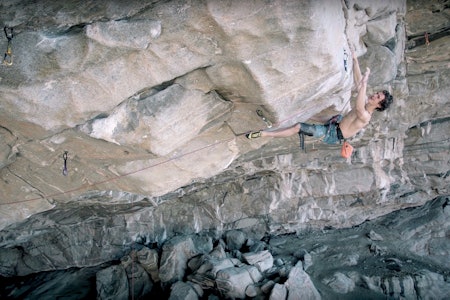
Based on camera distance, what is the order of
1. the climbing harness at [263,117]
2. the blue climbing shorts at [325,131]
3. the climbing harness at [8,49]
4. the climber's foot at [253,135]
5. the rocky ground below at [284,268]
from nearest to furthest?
1. the climbing harness at [8,49]
2. the climbing harness at [263,117]
3. the climber's foot at [253,135]
4. the blue climbing shorts at [325,131]
5. the rocky ground below at [284,268]

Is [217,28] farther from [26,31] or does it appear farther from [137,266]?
[137,266]

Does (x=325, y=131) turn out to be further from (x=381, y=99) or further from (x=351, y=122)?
(x=381, y=99)

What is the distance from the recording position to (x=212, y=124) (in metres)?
5.57

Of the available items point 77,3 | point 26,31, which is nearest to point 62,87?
point 26,31

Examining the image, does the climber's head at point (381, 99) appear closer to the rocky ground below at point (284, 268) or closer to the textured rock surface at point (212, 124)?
the textured rock surface at point (212, 124)

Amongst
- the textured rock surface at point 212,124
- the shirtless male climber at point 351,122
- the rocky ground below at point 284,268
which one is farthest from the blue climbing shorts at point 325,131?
the rocky ground below at point 284,268

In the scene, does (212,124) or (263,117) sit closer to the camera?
(263,117)

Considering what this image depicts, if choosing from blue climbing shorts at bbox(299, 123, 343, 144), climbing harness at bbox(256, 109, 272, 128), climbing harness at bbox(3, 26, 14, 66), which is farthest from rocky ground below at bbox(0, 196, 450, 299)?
climbing harness at bbox(3, 26, 14, 66)

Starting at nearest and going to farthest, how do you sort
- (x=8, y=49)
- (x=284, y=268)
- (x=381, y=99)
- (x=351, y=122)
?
(x=8, y=49) → (x=381, y=99) → (x=351, y=122) → (x=284, y=268)

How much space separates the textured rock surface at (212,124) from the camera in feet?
12.2

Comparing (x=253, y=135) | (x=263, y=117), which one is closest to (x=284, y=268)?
(x=253, y=135)

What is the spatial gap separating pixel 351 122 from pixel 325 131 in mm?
611

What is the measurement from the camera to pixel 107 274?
11.2 meters

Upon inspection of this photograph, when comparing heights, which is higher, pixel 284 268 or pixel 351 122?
pixel 351 122
